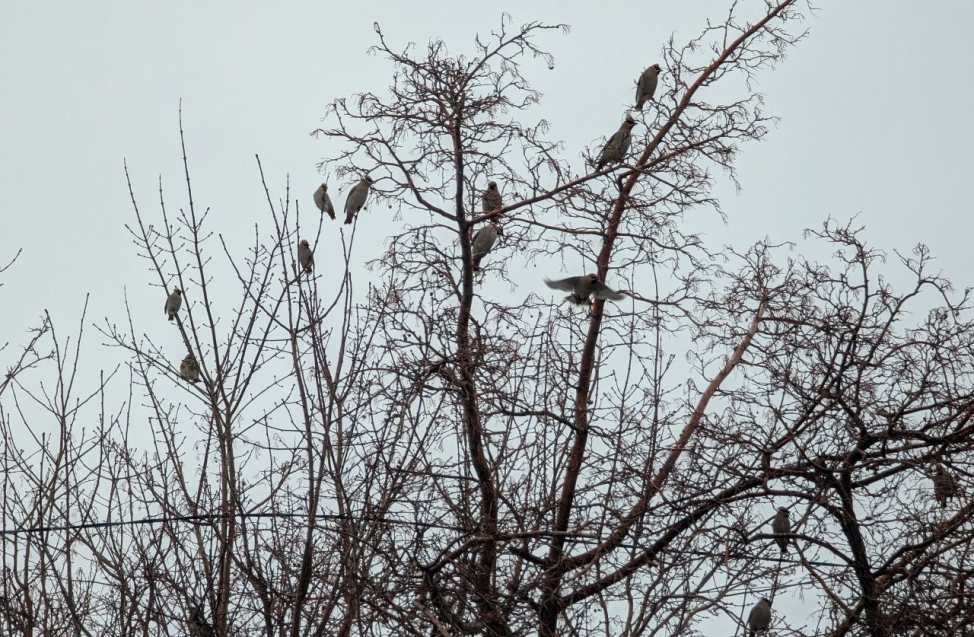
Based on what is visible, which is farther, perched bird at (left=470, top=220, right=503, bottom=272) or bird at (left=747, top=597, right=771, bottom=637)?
bird at (left=747, top=597, right=771, bottom=637)

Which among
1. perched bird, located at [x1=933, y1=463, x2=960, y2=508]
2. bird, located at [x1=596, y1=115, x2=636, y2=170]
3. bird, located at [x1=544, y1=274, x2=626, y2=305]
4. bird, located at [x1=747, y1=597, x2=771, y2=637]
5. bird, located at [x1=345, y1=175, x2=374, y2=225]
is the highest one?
bird, located at [x1=345, y1=175, x2=374, y2=225]

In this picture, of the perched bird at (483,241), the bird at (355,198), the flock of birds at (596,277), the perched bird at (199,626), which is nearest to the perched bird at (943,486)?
the flock of birds at (596,277)

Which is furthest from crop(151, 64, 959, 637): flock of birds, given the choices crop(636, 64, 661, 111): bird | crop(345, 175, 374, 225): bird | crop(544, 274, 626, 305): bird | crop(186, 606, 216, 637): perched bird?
crop(186, 606, 216, 637): perched bird

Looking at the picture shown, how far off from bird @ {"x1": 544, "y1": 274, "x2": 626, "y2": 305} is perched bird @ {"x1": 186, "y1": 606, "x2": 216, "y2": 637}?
12.3 ft

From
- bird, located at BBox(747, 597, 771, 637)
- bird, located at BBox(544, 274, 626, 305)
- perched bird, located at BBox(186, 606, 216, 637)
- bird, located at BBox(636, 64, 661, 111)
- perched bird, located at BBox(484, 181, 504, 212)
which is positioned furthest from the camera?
bird, located at BBox(636, 64, 661, 111)

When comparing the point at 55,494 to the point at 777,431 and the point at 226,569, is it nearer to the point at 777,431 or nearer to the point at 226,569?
the point at 226,569

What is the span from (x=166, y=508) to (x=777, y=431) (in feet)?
12.6

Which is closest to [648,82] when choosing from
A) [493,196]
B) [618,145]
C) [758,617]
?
[618,145]

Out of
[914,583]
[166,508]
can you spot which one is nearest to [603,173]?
[914,583]

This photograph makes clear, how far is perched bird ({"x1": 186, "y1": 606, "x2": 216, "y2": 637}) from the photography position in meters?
5.19

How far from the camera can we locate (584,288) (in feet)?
27.6

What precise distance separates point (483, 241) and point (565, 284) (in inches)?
26.4

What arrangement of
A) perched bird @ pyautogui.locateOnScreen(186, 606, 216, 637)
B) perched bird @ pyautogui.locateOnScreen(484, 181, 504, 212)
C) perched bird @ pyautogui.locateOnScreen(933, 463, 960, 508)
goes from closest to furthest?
perched bird @ pyautogui.locateOnScreen(186, 606, 216, 637), perched bird @ pyautogui.locateOnScreen(933, 463, 960, 508), perched bird @ pyautogui.locateOnScreen(484, 181, 504, 212)

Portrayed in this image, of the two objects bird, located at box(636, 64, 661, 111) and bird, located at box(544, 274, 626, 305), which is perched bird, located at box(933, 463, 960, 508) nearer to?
bird, located at box(544, 274, 626, 305)
